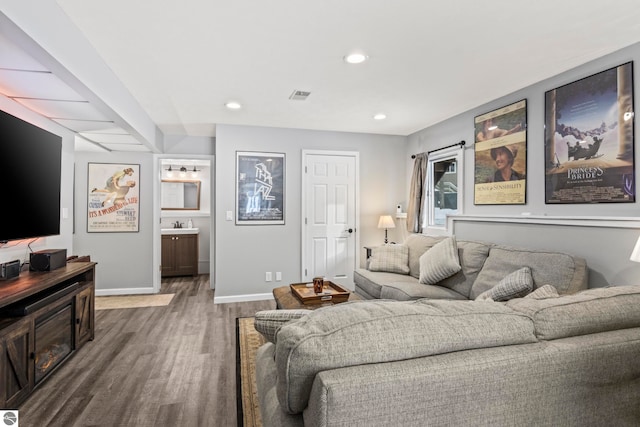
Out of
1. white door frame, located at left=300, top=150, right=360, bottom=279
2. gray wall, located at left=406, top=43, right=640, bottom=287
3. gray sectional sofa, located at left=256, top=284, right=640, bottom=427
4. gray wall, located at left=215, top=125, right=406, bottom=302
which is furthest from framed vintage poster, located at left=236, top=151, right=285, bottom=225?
gray sectional sofa, located at left=256, top=284, right=640, bottom=427

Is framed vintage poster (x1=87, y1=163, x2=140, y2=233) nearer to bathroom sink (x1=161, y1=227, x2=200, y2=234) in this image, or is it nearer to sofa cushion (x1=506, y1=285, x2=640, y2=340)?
bathroom sink (x1=161, y1=227, x2=200, y2=234)

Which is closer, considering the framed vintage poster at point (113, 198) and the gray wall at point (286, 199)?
the gray wall at point (286, 199)

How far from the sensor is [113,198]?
196 inches

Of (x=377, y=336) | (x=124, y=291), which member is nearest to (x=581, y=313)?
(x=377, y=336)

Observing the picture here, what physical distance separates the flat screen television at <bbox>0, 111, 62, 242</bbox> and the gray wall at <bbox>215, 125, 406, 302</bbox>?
74.6 inches

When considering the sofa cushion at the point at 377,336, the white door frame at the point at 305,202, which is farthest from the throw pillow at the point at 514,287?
the white door frame at the point at 305,202

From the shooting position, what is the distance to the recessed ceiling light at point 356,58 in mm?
2586

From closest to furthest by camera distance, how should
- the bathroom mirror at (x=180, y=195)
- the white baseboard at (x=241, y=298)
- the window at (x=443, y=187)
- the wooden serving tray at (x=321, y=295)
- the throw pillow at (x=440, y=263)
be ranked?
the wooden serving tray at (x=321, y=295) → the throw pillow at (x=440, y=263) → the window at (x=443, y=187) → the white baseboard at (x=241, y=298) → the bathroom mirror at (x=180, y=195)

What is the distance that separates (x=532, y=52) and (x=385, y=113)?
1.76 meters

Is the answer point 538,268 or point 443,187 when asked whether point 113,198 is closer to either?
point 443,187

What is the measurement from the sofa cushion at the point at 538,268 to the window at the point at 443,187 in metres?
1.30

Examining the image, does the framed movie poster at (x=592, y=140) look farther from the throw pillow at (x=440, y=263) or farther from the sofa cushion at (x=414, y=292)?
the sofa cushion at (x=414, y=292)

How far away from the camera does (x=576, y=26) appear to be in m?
2.17

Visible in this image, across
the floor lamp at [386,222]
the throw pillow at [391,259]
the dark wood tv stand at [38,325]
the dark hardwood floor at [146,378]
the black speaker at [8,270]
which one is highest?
the floor lamp at [386,222]
